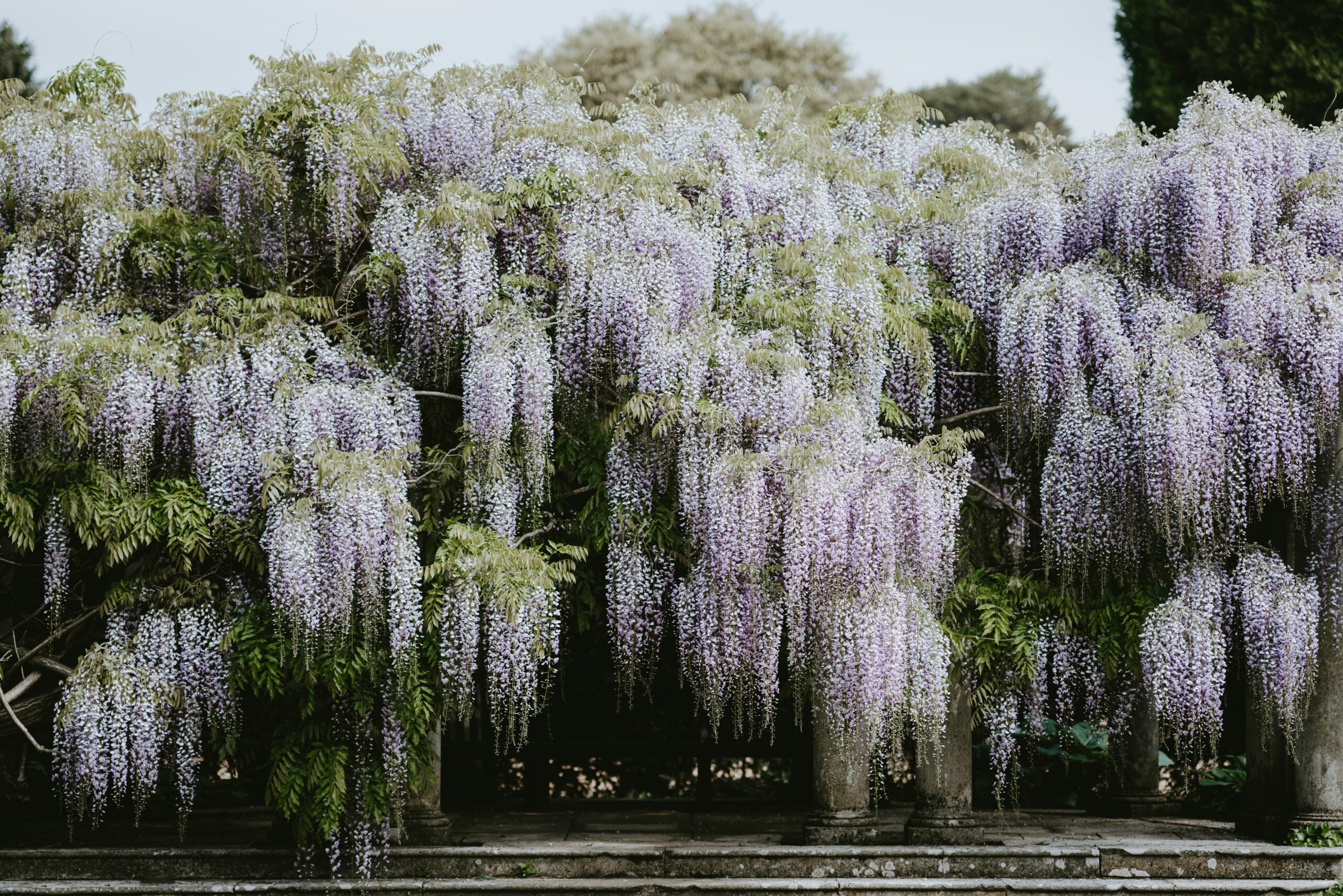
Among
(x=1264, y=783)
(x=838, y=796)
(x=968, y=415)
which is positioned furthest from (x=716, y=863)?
(x=1264, y=783)

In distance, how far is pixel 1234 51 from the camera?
1739 cm

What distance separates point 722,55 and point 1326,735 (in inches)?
758

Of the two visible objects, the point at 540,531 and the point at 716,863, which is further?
the point at 716,863

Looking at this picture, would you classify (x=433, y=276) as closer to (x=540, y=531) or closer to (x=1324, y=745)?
(x=540, y=531)

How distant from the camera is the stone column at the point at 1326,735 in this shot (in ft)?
29.9

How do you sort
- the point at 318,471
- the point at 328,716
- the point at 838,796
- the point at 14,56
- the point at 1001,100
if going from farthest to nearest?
the point at 1001,100 → the point at 14,56 → the point at 838,796 → the point at 328,716 → the point at 318,471

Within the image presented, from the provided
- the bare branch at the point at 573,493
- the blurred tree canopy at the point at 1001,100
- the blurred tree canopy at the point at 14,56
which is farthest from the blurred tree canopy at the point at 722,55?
the bare branch at the point at 573,493

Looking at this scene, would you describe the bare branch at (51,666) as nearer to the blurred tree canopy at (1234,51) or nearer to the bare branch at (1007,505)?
the bare branch at (1007,505)

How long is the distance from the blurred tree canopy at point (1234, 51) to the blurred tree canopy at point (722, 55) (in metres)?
6.92

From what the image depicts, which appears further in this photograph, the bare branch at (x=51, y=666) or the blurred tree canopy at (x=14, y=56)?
the blurred tree canopy at (x=14, y=56)

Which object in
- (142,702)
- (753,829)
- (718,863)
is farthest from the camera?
(753,829)

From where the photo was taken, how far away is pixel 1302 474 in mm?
9008

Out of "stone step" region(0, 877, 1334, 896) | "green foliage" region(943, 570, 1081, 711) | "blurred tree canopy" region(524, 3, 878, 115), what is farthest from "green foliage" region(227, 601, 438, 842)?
"blurred tree canopy" region(524, 3, 878, 115)

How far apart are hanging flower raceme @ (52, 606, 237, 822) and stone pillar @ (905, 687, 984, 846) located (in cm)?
485
